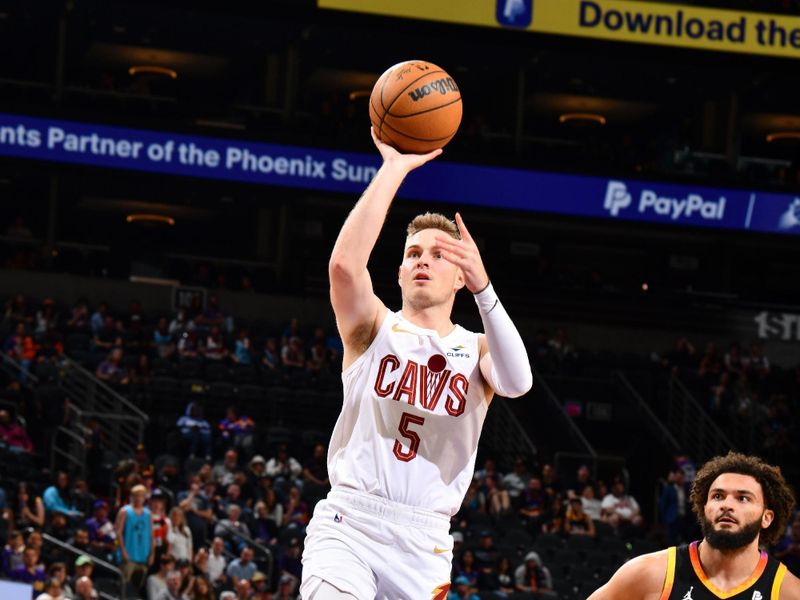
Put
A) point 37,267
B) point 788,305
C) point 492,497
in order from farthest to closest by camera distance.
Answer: point 788,305 → point 37,267 → point 492,497

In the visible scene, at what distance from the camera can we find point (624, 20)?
28.8 meters

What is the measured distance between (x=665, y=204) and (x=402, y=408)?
24.7m

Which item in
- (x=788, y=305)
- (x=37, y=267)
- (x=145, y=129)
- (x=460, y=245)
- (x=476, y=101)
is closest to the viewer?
(x=460, y=245)

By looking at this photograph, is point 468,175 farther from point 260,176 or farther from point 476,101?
point 476,101

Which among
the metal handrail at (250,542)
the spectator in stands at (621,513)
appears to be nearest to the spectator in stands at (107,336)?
the metal handrail at (250,542)

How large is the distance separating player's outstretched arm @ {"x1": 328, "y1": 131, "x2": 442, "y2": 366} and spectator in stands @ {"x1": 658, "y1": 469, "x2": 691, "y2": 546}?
1763cm

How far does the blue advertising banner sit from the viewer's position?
27.9 meters

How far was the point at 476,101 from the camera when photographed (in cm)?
3675

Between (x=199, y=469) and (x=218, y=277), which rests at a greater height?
(x=218, y=277)

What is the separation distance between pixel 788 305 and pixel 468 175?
30.7 ft

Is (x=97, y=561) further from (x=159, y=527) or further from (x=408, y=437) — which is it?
(x=408, y=437)

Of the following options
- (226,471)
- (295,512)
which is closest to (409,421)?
(295,512)

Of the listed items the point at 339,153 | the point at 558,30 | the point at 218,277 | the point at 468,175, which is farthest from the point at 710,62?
the point at 218,277

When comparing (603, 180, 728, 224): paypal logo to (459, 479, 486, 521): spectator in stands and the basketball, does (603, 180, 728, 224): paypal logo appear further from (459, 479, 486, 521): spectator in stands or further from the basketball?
the basketball
